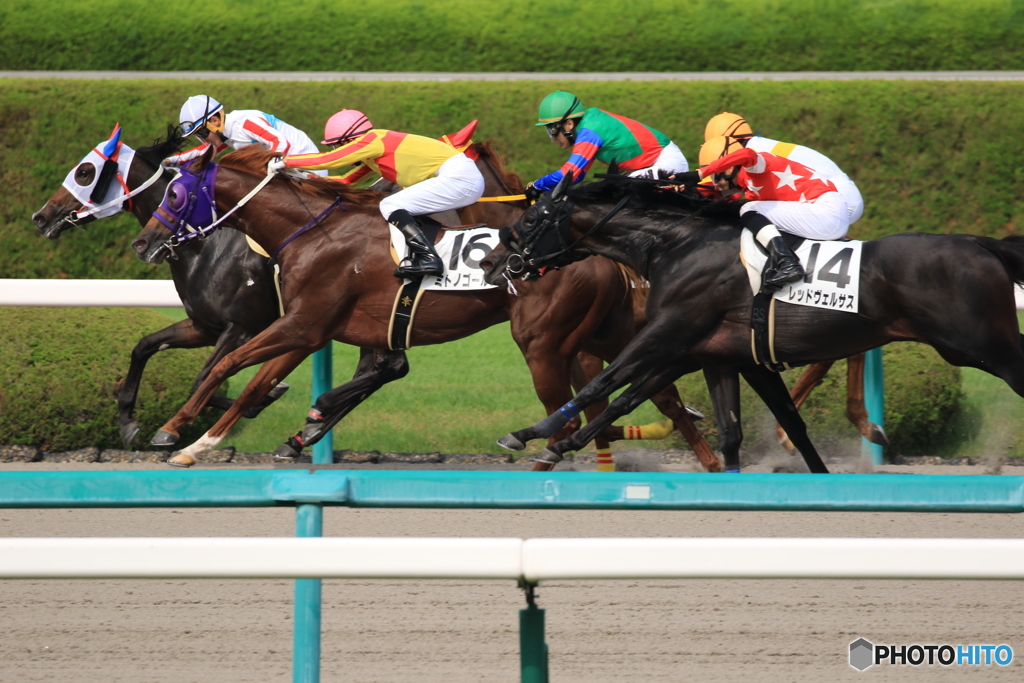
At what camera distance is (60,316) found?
20.4 feet

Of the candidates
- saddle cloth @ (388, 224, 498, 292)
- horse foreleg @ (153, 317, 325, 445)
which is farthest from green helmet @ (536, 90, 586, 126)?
horse foreleg @ (153, 317, 325, 445)

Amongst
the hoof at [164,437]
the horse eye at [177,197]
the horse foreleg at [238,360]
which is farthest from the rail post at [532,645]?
the horse eye at [177,197]

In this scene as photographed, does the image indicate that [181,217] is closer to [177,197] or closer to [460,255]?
[177,197]

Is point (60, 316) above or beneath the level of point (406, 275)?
beneath

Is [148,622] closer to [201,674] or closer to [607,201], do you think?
[201,674]

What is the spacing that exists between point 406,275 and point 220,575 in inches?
118

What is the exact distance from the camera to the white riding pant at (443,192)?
194 inches

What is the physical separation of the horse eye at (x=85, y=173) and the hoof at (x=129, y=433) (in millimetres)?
1215

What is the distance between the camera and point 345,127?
204 inches

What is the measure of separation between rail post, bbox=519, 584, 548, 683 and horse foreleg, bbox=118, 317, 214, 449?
12.4ft

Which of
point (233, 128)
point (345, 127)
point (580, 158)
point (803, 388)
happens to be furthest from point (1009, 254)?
point (233, 128)

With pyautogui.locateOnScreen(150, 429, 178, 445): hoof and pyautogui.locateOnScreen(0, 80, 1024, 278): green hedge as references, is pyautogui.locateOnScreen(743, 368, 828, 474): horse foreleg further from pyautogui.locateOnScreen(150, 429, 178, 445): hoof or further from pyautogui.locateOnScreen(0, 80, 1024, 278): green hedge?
pyautogui.locateOnScreen(0, 80, 1024, 278): green hedge

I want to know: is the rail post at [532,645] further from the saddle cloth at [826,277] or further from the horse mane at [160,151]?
the horse mane at [160,151]

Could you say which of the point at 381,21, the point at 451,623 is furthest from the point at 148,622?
the point at 381,21
